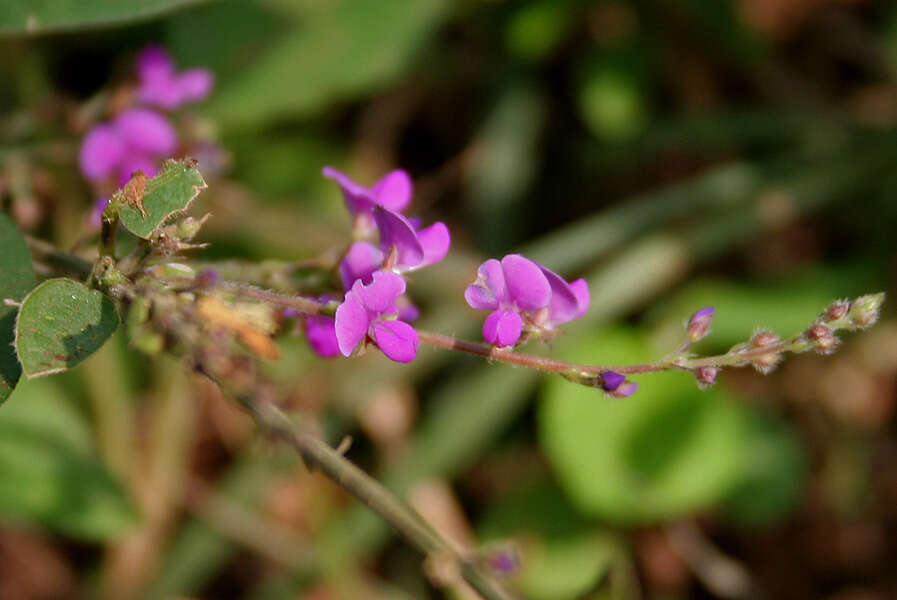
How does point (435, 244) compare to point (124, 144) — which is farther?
point (124, 144)

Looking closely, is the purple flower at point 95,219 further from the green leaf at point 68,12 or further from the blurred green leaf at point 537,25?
the blurred green leaf at point 537,25

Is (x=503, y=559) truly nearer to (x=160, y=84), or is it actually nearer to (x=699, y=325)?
(x=699, y=325)

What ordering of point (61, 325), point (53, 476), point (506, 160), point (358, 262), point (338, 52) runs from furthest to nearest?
point (506, 160)
point (338, 52)
point (53, 476)
point (358, 262)
point (61, 325)

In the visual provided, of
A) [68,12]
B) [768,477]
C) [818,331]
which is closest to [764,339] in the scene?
[818,331]

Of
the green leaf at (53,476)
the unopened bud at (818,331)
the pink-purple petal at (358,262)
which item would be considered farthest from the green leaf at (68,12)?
the unopened bud at (818,331)

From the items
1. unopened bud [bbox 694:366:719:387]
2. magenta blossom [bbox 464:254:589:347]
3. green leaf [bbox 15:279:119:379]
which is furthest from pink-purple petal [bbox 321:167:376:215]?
unopened bud [bbox 694:366:719:387]

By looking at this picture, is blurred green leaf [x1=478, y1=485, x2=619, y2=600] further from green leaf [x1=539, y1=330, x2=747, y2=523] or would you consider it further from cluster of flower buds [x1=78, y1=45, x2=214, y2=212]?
cluster of flower buds [x1=78, y1=45, x2=214, y2=212]
